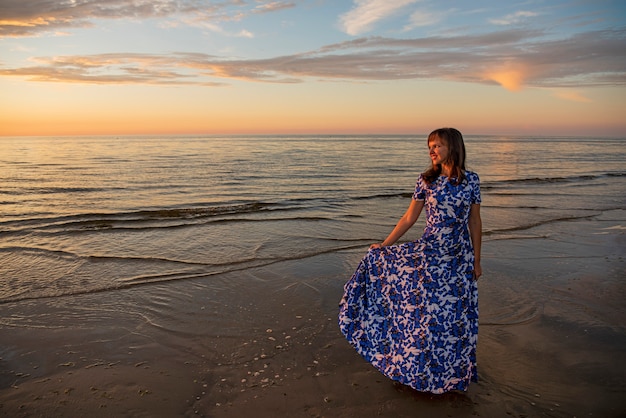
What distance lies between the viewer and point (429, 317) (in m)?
3.76

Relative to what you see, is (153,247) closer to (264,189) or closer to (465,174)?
(465,174)

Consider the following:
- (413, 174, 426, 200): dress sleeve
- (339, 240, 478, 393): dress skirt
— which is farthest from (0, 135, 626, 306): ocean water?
(413, 174, 426, 200): dress sleeve

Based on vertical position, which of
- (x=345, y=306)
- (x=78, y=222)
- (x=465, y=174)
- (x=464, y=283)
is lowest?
(x=78, y=222)

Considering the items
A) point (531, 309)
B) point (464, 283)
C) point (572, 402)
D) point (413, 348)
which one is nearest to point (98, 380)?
point (413, 348)

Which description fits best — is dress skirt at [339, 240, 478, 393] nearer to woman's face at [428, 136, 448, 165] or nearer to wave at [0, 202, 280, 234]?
woman's face at [428, 136, 448, 165]

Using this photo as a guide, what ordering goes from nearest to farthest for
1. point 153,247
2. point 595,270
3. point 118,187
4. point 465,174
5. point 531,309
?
point 465,174 → point 531,309 → point 595,270 → point 153,247 → point 118,187

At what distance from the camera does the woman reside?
3.70 meters

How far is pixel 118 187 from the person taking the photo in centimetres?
2005

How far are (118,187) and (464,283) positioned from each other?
62.4 ft

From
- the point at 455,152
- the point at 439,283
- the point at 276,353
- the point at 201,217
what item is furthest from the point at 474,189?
the point at 201,217

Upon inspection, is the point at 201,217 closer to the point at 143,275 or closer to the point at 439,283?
the point at 143,275

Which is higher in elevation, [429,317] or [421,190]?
[421,190]

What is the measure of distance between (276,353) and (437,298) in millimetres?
1835

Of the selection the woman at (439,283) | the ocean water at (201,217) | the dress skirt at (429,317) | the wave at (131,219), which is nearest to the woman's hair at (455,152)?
the woman at (439,283)
